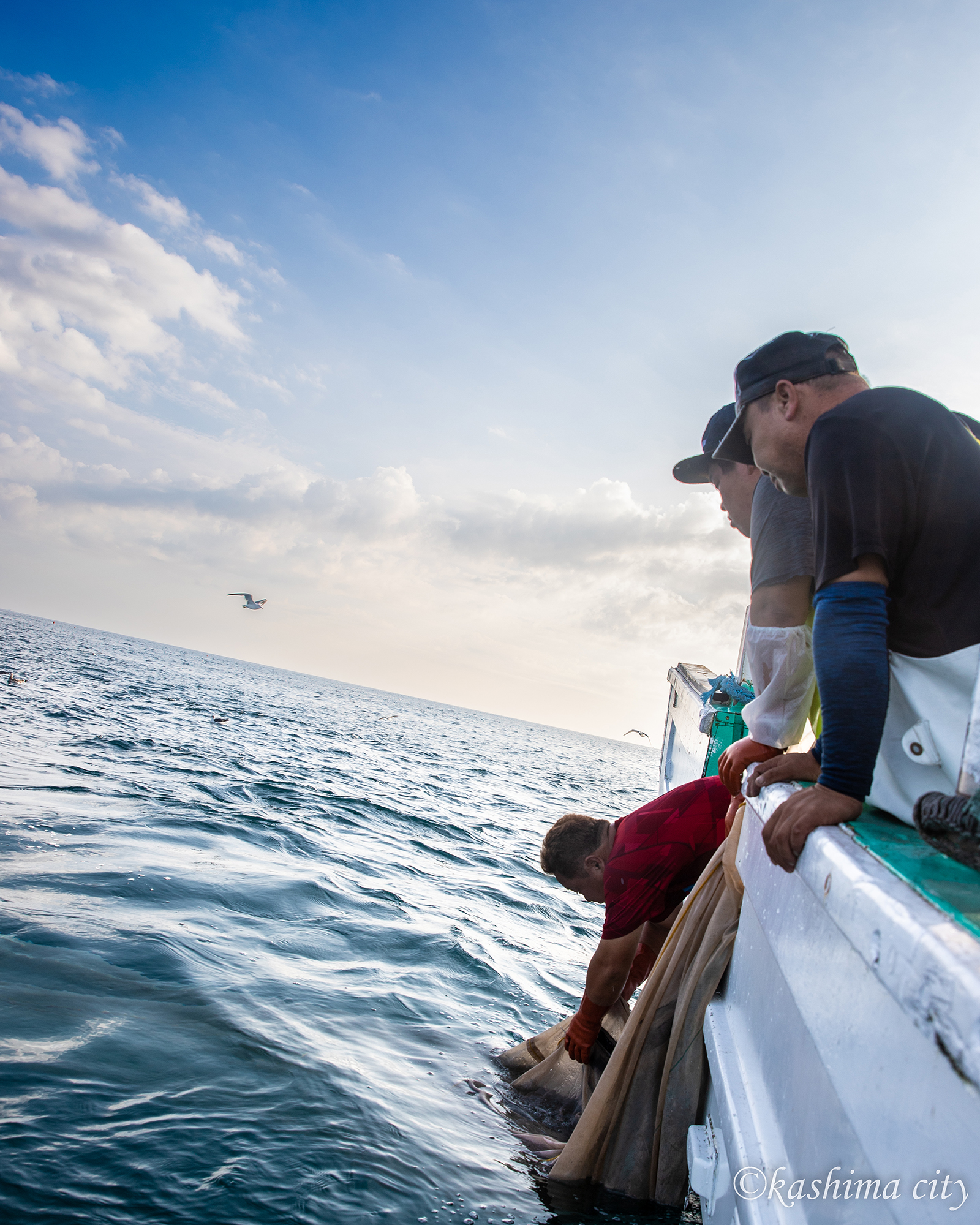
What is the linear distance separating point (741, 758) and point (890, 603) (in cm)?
95

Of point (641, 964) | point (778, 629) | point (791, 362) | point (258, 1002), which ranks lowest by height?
point (258, 1002)

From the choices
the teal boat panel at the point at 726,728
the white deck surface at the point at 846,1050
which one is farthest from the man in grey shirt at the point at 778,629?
the teal boat panel at the point at 726,728

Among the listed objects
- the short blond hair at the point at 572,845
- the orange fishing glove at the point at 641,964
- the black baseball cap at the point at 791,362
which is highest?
the black baseball cap at the point at 791,362

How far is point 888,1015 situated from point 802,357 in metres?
1.48

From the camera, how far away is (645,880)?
285cm

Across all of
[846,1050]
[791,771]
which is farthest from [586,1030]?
[846,1050]

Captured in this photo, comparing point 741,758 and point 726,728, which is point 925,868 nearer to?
point 741,758

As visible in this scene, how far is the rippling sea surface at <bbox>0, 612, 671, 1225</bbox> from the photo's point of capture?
213 centimetres

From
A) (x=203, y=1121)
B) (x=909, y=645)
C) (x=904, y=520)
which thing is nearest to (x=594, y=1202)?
(x=203, y=1121)

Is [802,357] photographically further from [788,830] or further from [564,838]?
[564,838]

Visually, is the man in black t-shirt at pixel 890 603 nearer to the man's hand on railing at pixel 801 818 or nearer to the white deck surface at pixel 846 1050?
the man's hand on railing at pixel 801 818

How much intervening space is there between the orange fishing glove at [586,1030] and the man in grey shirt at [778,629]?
118 centimetres

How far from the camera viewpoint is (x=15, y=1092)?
2266 millimetres

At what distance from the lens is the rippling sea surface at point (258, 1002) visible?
6.98ft
